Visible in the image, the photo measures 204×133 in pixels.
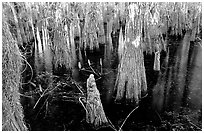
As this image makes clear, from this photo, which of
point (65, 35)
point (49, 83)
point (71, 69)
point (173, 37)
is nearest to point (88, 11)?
point (65, 35)

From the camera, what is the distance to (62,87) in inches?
251

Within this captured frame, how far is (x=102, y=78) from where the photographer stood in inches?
267

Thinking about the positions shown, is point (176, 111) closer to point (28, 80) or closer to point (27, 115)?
point (27, 115)

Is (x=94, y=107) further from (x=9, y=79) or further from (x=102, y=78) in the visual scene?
(x=102, y=78)

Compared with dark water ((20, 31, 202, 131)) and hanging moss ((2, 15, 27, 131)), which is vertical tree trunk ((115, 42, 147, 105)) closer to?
dark water ((20, 31, 202, 131))

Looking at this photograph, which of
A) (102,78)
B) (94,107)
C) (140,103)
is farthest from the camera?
(102,78)

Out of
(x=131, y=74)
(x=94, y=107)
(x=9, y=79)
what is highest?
(x=9, y=79)

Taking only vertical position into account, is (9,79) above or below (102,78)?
above

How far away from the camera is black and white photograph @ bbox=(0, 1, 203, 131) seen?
432cm

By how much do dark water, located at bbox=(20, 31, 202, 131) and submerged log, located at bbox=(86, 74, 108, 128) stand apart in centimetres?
19

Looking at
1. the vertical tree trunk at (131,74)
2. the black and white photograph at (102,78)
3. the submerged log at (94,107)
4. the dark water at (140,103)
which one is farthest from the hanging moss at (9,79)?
the vertical tree trunk at (131,74)

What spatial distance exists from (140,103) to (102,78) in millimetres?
1653

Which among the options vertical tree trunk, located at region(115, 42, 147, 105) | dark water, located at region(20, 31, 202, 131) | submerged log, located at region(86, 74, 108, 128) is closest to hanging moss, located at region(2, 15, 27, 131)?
submerged log, located at region(86, 74, 108, 128)

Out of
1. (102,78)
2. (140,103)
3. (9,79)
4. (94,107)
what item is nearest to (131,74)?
(140,103)
